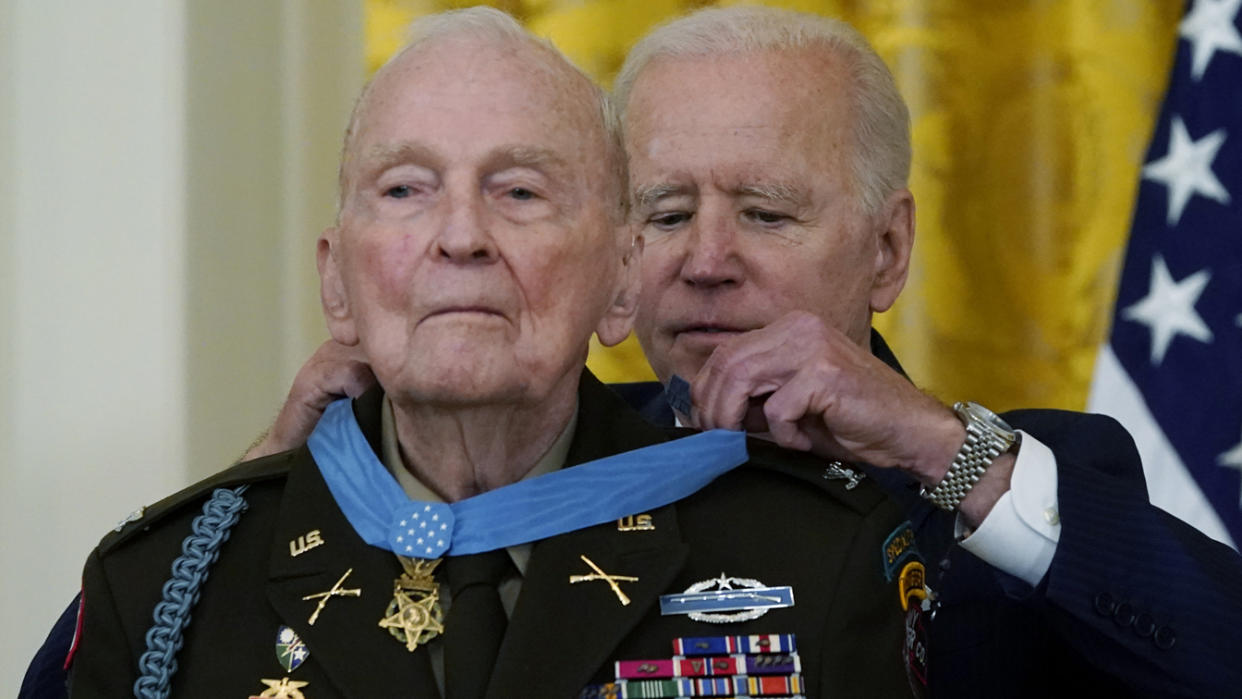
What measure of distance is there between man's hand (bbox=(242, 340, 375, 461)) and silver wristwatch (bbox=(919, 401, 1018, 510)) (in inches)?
26.4

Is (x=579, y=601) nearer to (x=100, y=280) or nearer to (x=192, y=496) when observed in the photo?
(x=192, y=496)

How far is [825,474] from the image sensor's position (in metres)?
1.71

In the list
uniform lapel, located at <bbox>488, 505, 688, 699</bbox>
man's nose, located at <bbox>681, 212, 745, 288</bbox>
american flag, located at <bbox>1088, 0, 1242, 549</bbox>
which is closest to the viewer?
uniform lapel, located at <bbox>488, 505, 688, 699</bbox>

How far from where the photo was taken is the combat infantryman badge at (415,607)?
1.54 metres

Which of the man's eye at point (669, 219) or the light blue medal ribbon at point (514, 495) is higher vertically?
the man's eye at point (669, 219)

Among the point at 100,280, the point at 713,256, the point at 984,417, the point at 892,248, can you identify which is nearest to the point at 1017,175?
the point at 892,248

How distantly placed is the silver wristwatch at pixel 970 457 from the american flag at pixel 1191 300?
1.08 metres

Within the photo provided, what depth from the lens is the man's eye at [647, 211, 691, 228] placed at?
2.29m

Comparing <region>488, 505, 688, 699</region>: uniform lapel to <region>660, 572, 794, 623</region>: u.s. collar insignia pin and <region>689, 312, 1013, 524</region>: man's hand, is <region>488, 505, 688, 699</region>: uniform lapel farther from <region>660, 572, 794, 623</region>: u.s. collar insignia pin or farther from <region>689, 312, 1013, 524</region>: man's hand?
<region>689, 312, 1013, 524</region>: man's hand

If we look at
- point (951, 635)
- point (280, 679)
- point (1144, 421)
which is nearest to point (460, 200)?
point (280, 679)

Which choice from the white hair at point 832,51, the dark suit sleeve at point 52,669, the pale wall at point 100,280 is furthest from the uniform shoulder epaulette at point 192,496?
the pale wall at point 100,280

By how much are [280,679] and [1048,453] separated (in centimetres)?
91

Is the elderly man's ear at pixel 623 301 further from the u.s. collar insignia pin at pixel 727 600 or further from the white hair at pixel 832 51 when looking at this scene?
the white hair at pixel 832 51

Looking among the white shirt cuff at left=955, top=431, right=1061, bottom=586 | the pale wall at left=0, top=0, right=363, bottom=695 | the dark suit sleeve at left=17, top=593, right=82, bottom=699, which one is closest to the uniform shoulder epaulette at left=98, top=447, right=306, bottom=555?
the dark suit sleeve at left=17, top=593, right=82, bottom=699
